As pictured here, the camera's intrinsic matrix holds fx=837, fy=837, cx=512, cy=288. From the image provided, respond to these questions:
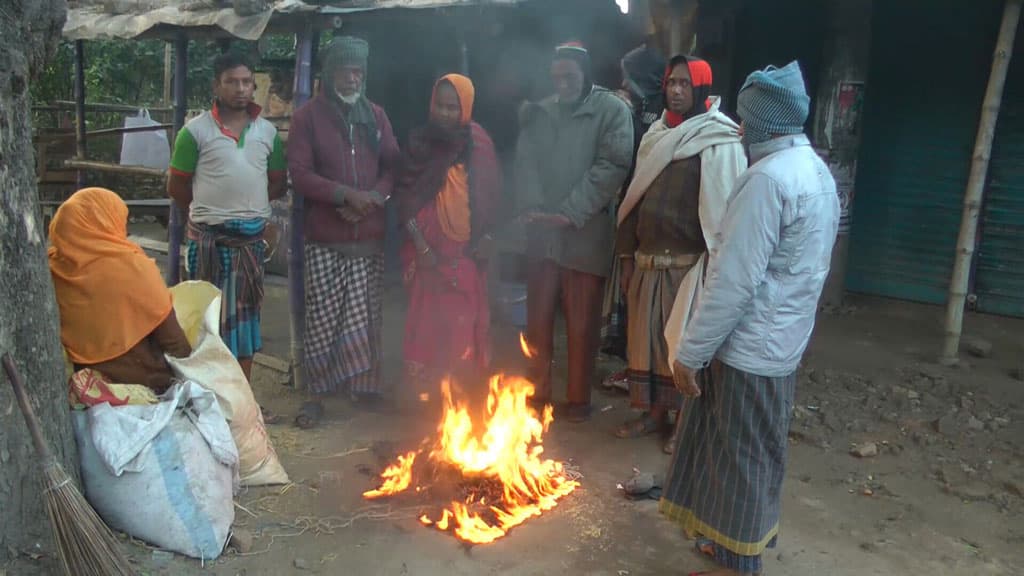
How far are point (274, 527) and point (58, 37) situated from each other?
2250 millimetres

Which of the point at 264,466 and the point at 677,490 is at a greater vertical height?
the point at 677,490

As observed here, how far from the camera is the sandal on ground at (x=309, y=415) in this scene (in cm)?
506

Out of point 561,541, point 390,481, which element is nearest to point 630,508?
point 561,541

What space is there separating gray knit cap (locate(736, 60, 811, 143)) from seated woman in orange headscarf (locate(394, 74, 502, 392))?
226 cm

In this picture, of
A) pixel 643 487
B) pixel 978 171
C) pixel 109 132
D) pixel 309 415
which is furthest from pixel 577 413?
pixel 109 132

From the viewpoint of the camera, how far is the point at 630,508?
162 inches

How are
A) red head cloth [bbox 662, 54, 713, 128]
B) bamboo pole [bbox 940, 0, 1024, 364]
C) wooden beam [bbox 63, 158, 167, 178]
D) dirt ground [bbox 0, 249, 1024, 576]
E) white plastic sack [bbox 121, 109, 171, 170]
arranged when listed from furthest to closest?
white plastic sack [bbox 121, 109, 171, 170]
wooden beam [bbox 63, 158, 167, 178]
bamboo pole [bbox 940, 0, 1024, 364]
red head cloth [bbox 662, 54, 713, 128]
dirt ground [bbox 0, 249, 1024, 576]

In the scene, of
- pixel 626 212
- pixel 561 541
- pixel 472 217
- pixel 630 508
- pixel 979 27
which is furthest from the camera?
pixel 979 27

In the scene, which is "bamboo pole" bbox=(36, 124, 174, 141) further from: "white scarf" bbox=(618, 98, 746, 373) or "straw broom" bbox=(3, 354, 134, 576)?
"straw broom" bbox=(3, 354, 134, 576)

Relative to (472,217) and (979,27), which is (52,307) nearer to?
(472,217)

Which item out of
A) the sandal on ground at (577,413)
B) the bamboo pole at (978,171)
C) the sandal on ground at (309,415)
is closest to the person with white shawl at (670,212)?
the sandal on ground at (577,413)

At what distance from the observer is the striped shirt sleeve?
4.72 meters

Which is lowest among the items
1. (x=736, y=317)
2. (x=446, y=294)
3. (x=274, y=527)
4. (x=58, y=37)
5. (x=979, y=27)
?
(x=274, y=527)

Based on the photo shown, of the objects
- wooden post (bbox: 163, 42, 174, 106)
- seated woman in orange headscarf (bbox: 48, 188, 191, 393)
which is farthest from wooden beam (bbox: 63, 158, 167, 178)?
seated woman in orange headscarf (bbox: 48, 188, 191, 393)
